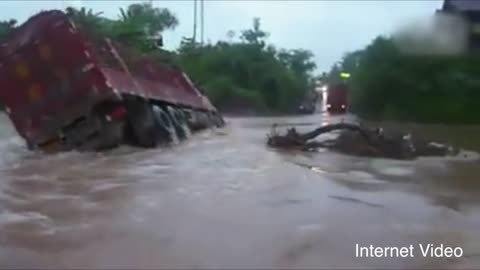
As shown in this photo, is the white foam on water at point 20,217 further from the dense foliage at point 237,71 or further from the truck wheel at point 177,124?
→ the dense foliage at point 237,71

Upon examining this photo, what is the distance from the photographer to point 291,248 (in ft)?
17.9

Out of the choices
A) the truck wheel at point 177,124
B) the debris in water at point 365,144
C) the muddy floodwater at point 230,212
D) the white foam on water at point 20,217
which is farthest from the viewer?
the truck wheel at point 177,124

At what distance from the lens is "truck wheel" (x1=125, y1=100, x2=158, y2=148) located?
14.7 metres

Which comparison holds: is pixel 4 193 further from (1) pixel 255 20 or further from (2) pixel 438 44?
(1) pixel 255 20

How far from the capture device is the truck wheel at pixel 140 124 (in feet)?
48.2

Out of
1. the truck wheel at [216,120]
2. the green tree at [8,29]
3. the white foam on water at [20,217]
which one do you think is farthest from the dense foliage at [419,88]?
the white foam on water at [20,217]

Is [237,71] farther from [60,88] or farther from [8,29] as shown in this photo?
[60,88]

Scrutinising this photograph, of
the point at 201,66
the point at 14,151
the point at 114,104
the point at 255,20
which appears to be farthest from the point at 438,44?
the point at 255,20

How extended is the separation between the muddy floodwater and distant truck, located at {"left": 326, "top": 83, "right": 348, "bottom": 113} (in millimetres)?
38765

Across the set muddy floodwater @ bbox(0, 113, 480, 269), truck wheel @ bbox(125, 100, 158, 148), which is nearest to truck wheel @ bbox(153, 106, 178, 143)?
truck wheel @ bbox(125, 100, 158, 148)

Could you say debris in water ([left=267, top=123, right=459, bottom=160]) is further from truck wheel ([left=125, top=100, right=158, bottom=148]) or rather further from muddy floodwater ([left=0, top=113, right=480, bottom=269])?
truck wheel ([left=125, top=100, right=158, bottom=148])

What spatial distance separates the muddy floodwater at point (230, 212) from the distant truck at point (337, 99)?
38765 mm

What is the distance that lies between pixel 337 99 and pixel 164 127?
123ft

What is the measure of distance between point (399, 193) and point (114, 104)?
6279 millimetres
